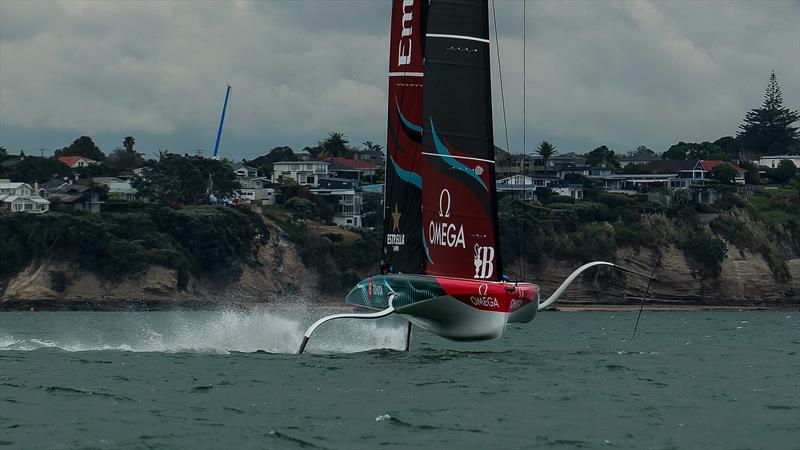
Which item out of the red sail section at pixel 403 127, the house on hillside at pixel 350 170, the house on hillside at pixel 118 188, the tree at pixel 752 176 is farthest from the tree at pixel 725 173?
the red sail section at pixel 403 127

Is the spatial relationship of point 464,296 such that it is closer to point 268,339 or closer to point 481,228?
point 481,228

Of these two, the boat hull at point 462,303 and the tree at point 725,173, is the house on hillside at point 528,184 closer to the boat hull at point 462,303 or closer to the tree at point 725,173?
the tree at point 725,173

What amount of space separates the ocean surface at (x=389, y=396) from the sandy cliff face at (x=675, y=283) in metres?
62.4

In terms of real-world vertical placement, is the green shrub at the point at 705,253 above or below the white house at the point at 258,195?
below

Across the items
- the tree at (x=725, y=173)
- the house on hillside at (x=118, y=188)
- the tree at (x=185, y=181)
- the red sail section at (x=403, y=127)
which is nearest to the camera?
the red sail section at (x=403, y=127)

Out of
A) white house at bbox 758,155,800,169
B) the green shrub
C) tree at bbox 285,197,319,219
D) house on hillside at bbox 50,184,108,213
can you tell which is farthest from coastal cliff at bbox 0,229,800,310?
white house at bbox 758,155,800,169

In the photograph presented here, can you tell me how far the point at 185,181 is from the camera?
10369 centimetres

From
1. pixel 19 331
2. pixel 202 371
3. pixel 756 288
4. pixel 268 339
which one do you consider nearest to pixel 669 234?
pixel 756 288

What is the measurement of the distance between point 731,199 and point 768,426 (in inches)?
3790

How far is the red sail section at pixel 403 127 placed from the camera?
29.2 m

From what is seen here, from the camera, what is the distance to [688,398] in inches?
798

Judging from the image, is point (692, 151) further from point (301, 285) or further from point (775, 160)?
point (301, 285)

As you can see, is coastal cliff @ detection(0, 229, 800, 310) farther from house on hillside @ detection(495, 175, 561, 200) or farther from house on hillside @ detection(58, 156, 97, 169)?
house on hillside @ detection(58, 156, 97, 169)

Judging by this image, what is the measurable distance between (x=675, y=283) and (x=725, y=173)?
3521 centimetres
